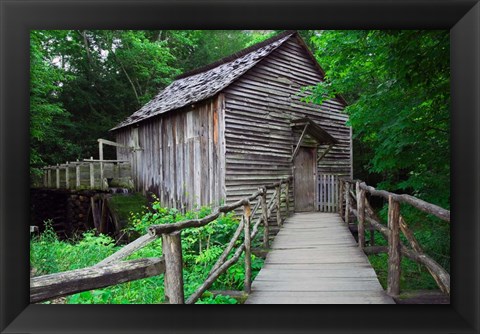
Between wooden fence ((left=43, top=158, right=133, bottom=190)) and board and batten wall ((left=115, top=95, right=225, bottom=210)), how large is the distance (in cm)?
35

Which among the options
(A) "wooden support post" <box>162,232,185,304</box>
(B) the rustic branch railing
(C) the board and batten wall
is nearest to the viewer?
(A) "wooden support post" <box>162,232,185,304</box>

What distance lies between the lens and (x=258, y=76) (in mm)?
7656

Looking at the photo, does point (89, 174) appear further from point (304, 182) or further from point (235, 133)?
point (304, 182)

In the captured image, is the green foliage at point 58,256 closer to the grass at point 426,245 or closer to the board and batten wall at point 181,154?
the board and batten wall at point 181,154

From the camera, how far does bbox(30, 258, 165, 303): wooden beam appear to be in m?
1.61

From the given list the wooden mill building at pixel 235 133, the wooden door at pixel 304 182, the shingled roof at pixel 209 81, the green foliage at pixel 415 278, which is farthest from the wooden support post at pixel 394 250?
the wooden door at pixel 304 182

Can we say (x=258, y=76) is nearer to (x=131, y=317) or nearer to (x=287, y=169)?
(x=287, y=169)

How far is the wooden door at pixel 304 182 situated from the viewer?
876 centimetres

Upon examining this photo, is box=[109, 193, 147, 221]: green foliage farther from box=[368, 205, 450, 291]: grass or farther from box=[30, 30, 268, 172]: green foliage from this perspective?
box=[368, 205, 450, 291]: grass

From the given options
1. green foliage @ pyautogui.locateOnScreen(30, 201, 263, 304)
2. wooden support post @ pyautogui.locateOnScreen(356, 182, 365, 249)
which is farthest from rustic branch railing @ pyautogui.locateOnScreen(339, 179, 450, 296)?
green foliage @ pyautogui.locateOnScreen(30, 201, 263, 304)

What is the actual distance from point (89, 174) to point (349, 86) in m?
5.08

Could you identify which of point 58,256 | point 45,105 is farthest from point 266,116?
point 58,256

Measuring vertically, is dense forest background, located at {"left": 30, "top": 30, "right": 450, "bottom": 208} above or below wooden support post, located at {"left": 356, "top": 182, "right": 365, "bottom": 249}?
above
